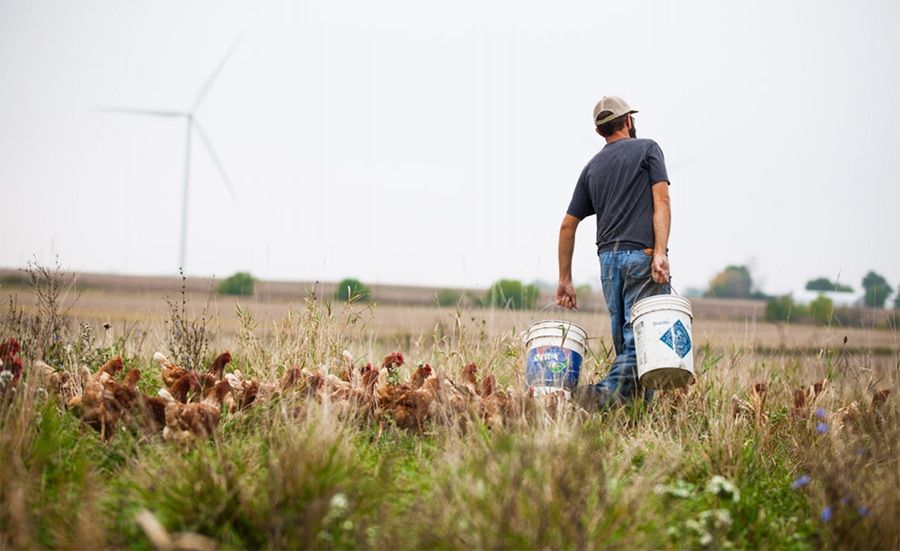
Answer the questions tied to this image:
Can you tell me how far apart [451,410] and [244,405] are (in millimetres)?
1377

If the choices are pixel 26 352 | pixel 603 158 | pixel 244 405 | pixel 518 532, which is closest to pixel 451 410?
pixel 244 405

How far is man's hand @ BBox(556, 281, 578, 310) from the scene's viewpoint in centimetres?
625

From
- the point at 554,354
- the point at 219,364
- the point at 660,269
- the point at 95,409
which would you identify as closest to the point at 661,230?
the point at 660,269

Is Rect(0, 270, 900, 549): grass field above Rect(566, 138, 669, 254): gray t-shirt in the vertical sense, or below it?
below

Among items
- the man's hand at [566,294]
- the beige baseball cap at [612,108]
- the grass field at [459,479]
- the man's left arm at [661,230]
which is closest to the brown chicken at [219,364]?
the grass field at [459,479]

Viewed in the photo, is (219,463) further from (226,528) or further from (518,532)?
(518,532)

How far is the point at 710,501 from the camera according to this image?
158 inches

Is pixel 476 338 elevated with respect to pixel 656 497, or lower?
elevated

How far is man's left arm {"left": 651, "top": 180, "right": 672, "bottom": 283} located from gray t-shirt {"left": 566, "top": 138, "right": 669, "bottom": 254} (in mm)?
73

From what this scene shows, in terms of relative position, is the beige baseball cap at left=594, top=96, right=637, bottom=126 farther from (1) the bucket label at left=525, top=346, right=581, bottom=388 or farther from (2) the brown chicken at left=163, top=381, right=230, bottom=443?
(2) the brown chicken at left=163, top=381, right=230, bottom=443

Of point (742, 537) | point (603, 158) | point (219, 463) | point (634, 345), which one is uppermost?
point (603, 158)

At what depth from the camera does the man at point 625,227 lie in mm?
5629

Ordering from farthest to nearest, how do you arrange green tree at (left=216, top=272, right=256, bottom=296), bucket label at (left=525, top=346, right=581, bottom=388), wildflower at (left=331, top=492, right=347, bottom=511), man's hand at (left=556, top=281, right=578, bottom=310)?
1. green tree at (left=216, top=272, right=256, bottom=296)
2. man's hand at (left=556, top=281, right=578, bottom=310)
3. bucket label at (left=525, top=346, right=581, bottom=388)
4. wildflower at (left=331, top=492, right=347, bottom=511)

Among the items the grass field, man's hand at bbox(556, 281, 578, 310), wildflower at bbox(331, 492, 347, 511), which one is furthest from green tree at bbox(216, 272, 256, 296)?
wildflower at bbox(331, 492, 347, 511)
